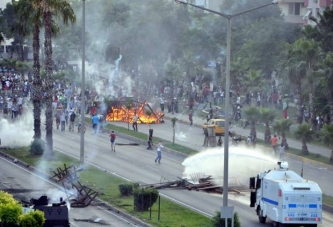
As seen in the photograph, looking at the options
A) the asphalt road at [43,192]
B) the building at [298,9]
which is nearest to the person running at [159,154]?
the asphalt road at [43,192]

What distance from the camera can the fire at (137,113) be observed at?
77.7 m

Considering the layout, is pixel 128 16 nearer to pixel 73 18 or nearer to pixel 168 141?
pixel 168 141

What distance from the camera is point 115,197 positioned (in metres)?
46.7

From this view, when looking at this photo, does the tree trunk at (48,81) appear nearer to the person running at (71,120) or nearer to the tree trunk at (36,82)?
the tree trunk at (36,82)

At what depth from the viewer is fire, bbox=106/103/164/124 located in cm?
7769

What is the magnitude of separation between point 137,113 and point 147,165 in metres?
19.4

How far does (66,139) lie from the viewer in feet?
225

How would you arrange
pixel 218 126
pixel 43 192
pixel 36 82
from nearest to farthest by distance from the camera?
pixel 43 192 → pixel 36 82 → pixel 218 126

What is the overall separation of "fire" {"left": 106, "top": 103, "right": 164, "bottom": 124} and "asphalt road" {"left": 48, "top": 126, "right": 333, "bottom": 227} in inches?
47.9

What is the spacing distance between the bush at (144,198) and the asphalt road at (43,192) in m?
0.86

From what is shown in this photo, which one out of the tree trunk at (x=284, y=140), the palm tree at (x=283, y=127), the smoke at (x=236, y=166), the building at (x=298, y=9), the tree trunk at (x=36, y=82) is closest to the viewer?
the smoke at (x=236, y=166)

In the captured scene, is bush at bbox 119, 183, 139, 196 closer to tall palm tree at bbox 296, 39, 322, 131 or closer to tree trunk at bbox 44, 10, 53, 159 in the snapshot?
tree trunk at bbox 44, 10, 53, 159

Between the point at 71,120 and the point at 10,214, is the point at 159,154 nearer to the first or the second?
the point at 71,120

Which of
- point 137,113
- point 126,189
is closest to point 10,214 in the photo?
point 126,189
